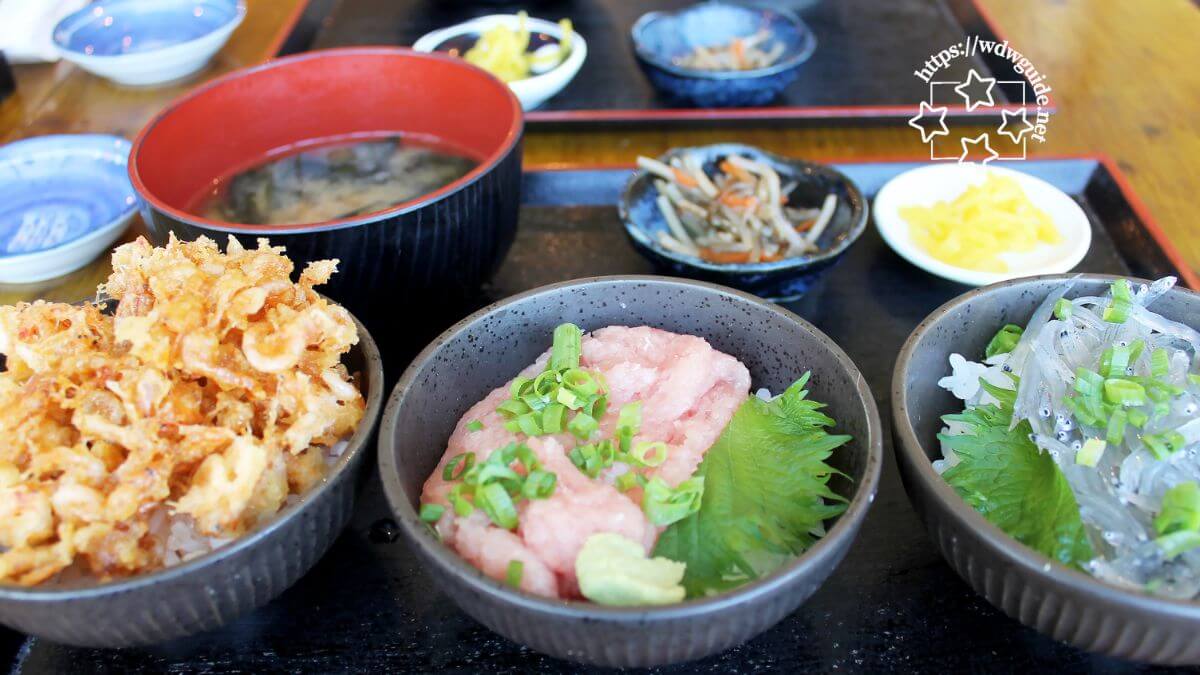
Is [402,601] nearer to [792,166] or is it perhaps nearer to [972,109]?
[792,166]

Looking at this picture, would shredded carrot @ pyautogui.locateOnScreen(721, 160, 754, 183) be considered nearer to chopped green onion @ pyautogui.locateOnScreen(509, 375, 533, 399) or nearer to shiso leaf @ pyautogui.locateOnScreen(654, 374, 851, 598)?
shiso leaf @ pyautogui.locateOnScreen(654, 374, 851, 598)

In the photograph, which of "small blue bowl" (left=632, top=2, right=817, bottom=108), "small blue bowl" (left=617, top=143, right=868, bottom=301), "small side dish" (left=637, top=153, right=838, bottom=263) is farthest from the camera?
"small blue bowl" (left=632, top=2, right=817, bottom=108)

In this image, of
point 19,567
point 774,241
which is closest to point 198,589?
point 19,567

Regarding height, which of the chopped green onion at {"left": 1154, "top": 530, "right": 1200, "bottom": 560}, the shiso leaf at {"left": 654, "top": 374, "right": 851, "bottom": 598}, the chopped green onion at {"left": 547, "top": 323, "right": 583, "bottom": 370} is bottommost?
the shiso leaf at {"left": 654, "top": 374, "right": 851, "bottom": 598}

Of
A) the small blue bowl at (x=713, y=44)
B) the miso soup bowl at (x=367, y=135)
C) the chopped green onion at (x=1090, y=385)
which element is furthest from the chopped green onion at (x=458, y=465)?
the small blue bowl at (x=713, y=44)

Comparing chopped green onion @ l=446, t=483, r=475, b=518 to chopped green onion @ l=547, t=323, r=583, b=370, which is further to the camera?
chopped green onion @ l=547, t=323, r=583, b=370

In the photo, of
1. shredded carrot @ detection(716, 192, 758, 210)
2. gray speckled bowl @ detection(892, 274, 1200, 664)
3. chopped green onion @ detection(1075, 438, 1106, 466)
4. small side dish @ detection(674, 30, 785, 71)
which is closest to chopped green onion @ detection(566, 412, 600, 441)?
gray speckled bowl @ detection(892, 274, 1200, 664)

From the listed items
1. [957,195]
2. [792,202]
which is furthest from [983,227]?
[792,202]
